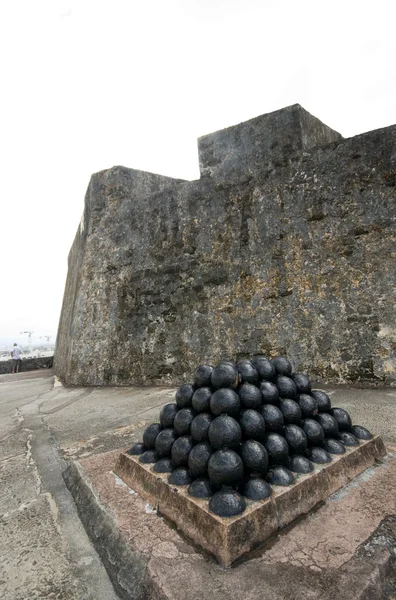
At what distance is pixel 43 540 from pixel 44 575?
9.0 inches

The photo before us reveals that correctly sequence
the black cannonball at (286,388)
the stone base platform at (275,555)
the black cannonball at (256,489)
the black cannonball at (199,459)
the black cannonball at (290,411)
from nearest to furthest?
1. the stone base platform at (275,555)
2. the black cannonball at (256,489)
3. the black cannonball at (199,459)
4. the black cannonball at (290,411)
5. the black cannonball at (286,388)

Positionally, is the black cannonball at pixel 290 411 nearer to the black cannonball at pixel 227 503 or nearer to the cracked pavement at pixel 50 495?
the black cannonball at pixel 227 503

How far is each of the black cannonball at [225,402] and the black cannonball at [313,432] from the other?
17.2 inches

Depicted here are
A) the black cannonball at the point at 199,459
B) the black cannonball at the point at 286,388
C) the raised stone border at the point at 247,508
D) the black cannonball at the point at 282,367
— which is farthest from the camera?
the black cannonball at the point at 282,367

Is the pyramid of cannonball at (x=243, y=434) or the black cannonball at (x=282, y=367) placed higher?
the black cannonball at (x=282, y=367)

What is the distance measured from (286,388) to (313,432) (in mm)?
251

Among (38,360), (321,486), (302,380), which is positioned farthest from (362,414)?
(38,360)

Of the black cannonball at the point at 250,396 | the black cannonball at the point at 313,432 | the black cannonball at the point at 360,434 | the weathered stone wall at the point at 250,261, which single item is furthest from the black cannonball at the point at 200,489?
the weathered stone wall at the point at 250,261

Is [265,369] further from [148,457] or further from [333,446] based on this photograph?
[148,457]

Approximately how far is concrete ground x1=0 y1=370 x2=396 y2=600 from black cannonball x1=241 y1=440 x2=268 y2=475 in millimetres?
661

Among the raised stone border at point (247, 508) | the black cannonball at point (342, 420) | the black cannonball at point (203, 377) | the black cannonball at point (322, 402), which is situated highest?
the black cannonball at point (203, 377)

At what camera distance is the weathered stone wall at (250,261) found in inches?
160

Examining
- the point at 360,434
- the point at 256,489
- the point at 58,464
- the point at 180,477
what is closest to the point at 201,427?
the point at 180,477

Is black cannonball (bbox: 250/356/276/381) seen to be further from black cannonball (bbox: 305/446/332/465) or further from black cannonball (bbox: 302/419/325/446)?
black cannonball (bbox: 305/446/332/465)
